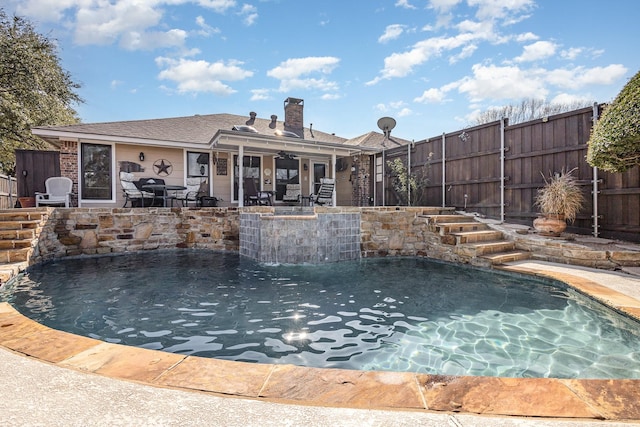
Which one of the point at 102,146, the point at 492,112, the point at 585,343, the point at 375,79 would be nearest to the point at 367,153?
the point at 375,79

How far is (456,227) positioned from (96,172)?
400 inches

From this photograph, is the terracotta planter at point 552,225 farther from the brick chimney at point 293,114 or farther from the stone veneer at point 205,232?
the brick chimney at point 293,114

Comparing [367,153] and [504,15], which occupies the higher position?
[504,15]

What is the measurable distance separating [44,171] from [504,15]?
14.7 metres

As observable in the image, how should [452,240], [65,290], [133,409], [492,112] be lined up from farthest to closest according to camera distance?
[492,112], [452,240], [65,290], [133,409]

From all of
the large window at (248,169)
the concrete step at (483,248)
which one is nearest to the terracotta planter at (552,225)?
the concrete step at (483,248)

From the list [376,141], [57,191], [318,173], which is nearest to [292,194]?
[318,173]

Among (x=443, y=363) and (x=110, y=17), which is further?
(x=110, y=17)

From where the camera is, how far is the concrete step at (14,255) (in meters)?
4.90

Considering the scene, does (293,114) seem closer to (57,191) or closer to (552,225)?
(57,191)

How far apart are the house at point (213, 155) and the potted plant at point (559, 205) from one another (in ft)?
19.7

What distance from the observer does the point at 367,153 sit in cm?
1201

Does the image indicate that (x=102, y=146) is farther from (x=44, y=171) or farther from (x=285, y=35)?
(x=285, y=35)

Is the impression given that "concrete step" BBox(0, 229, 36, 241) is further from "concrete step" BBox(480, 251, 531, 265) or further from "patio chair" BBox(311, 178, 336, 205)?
"concrete step" BBox(480, 251, 531, 265)
